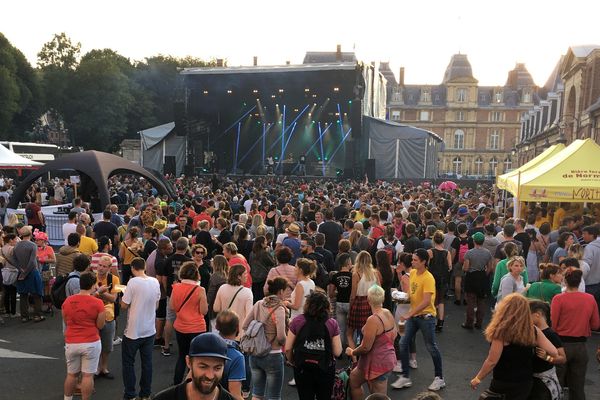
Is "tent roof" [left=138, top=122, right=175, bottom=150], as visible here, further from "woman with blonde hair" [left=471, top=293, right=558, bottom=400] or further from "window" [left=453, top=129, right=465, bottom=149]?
"window" [left=453, top=129, right=465, bottom=149]

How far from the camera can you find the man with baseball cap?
2311 mm

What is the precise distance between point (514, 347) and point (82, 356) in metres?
3.62

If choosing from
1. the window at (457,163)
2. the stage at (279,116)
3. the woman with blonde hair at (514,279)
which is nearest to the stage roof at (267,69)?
the stage at (279,116)

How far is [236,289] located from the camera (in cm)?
494

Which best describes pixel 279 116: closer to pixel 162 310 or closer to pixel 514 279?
pixel 162 310

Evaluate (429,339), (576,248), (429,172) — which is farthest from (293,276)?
(429,172)

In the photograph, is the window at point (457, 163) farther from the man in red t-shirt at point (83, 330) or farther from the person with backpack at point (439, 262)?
the man in red t-shirt at point (83, 330)

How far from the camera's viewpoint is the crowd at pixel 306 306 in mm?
3664

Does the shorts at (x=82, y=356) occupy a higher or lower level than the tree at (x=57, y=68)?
lower

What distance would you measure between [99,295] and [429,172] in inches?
1145

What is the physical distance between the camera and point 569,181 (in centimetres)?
1005

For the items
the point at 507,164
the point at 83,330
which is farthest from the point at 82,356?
the point at 507,164

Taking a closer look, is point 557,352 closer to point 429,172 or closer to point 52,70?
point 429,172

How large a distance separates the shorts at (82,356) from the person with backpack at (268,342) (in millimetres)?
1408
